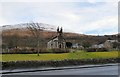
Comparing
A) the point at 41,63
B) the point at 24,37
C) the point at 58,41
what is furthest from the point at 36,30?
the point at 41,63

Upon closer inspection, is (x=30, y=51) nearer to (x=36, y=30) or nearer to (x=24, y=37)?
(x=36, y=30)

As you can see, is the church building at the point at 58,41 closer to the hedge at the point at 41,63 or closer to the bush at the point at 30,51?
the bush at the point at 30,51

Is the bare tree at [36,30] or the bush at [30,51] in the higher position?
the bare tree at [36,30]

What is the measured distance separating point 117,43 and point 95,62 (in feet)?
78.1

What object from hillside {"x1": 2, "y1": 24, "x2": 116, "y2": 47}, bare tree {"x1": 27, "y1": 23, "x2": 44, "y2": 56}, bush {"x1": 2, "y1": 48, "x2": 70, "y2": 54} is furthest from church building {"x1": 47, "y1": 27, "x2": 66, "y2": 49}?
bush {"x1": 2, "y1": 48, "x2": 70, "y2": 54}

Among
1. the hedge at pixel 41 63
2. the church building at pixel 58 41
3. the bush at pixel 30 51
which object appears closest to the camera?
the hedge at pixel 41 63

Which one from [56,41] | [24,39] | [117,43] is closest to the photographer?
[24,39]

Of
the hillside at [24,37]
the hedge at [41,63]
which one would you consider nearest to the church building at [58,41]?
the hillside at [24,37]

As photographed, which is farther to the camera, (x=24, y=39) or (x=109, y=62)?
(x=24, y=39)

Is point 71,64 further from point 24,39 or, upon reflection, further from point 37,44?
point 24,39

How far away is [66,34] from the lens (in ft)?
160

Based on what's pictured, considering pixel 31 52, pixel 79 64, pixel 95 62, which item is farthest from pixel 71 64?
pixel 31 52

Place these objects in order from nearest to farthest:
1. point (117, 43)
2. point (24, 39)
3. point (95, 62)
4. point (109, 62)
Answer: point (95, 62) < point (109, 62) < point (24, 39) < point (117, 43)

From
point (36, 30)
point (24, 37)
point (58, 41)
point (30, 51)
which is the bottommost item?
point (30, 51)
